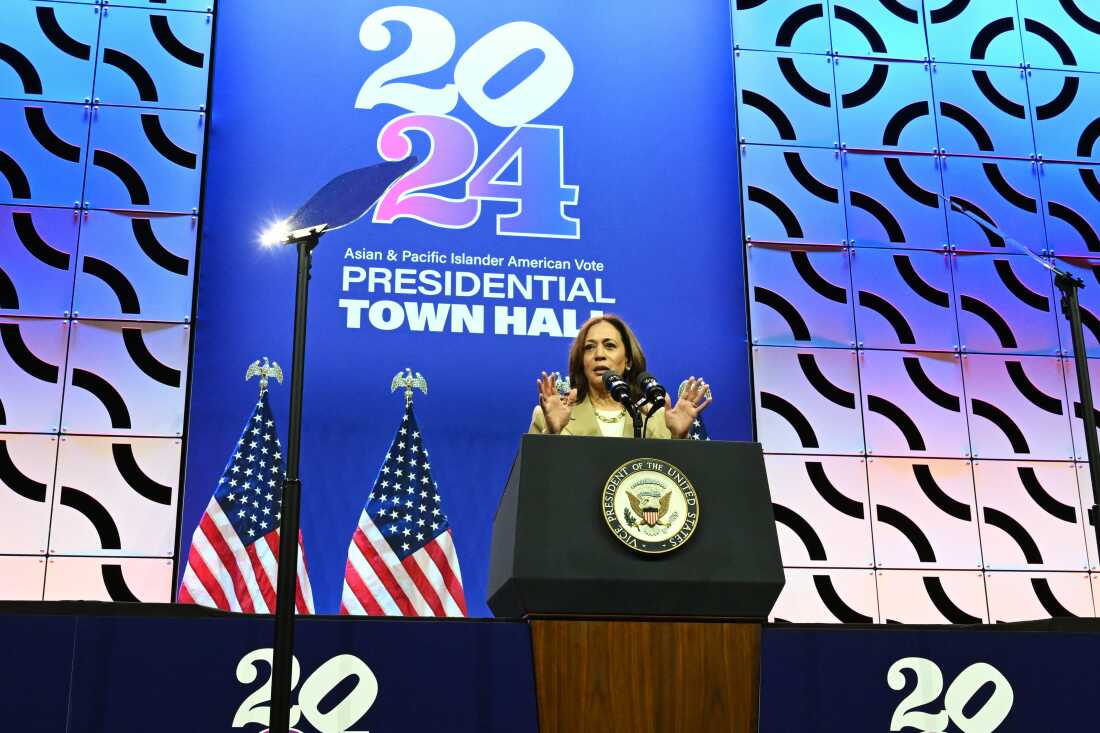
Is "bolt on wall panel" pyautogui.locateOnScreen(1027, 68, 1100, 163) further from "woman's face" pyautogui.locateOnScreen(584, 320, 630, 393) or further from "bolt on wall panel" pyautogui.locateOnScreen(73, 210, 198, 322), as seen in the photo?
"bolt on wall panel" pyautogui.locateOnScreen(73, 210, 198, 322)

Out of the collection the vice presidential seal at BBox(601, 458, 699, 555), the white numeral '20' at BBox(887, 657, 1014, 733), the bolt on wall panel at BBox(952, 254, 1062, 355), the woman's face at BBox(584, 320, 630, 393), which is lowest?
the white numeral '20' at BBox(887, 657, 1014, 733)

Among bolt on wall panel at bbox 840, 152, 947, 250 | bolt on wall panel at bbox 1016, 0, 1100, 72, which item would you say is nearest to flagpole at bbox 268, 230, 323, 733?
bolt on wall panel at bbox 840, 152, 947, 250

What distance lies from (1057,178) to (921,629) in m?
5.76

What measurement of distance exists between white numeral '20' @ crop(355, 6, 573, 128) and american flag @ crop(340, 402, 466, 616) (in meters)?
2.09

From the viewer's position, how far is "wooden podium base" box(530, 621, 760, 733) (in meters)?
2.13

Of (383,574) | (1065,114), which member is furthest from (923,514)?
(383,574)

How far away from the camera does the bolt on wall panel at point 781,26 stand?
7082 millimetres

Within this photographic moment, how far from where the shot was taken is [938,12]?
733 centimetres

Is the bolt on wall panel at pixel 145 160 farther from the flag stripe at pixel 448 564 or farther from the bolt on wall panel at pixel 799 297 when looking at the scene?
the bolt on wall panel at pixel 799 297

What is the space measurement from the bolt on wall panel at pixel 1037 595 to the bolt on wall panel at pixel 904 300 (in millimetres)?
1406

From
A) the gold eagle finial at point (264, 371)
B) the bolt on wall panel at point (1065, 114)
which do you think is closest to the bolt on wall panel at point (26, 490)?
the gold eagle finial at point (264, 371)

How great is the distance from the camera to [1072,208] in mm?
7152

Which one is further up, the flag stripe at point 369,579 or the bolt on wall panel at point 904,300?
the bolt on wall panel at point 904,300

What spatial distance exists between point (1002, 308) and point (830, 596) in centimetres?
214
